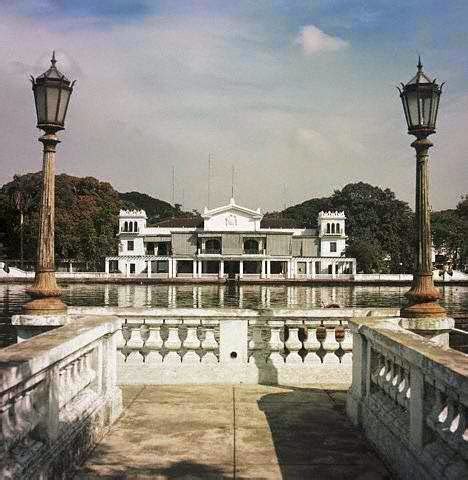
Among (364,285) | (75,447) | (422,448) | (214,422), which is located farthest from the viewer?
(364,285)

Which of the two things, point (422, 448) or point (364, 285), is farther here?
point (364, 285)

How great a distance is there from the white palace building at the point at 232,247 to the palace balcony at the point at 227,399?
252 feet

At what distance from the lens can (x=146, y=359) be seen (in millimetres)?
8789

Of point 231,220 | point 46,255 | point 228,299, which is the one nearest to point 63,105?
point 46,255

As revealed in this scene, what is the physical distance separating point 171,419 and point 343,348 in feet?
9.92

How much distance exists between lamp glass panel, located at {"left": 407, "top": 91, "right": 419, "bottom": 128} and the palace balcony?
2.51 metres

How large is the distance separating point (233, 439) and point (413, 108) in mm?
4523

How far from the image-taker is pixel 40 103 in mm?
8234

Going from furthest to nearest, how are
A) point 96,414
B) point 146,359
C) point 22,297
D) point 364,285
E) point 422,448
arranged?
point 364,285 < point 22,297 < point 146,359 < point 96,414 < point 422,448

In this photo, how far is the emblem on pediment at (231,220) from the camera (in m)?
90.8

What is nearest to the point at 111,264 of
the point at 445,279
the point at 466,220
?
the point at 445,279

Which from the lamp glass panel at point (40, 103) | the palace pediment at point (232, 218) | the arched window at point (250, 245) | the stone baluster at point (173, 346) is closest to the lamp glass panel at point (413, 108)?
the stone baluster at point (173, 346)

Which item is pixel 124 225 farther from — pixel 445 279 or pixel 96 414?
pixel 96 414

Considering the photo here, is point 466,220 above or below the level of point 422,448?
above
